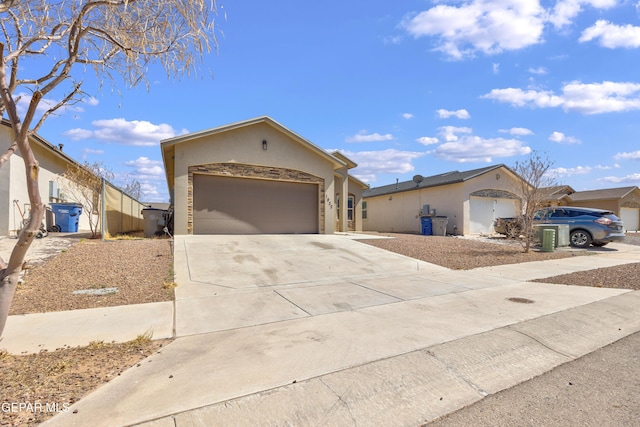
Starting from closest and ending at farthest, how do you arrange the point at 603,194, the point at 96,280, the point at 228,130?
the point at 96,280 → the point at 228,130 → the point at 603,194

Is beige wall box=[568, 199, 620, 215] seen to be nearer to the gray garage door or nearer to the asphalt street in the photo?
the gray garage door

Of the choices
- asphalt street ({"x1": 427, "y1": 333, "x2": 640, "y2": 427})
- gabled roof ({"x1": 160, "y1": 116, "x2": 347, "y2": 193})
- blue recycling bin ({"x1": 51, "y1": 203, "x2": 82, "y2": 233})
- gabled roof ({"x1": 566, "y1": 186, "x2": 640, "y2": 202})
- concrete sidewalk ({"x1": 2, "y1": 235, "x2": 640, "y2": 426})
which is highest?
gabled roof ({"x1": 160, "y1": 116, "x2": 347, "y2": 193})

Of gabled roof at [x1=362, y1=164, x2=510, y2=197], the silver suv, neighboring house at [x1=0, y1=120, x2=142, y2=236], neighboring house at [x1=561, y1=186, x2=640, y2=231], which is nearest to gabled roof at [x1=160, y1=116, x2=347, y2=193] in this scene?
neighboring house at [x1=0, y1=120, x2=142, y2=236]

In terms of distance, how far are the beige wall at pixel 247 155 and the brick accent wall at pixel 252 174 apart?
110 mm

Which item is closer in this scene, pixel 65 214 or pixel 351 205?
pixel 65 214

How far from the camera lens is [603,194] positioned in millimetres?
31141

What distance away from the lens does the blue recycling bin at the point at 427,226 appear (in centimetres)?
2065

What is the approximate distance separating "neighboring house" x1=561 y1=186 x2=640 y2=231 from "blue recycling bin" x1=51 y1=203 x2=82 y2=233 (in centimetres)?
3450

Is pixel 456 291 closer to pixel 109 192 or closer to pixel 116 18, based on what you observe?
pixel 116 18

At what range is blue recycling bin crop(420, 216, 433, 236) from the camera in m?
20.6

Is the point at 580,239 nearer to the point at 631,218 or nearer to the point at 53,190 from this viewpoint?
the point at 631,218

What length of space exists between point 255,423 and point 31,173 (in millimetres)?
2988

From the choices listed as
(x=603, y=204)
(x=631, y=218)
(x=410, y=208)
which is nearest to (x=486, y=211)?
(x=410, y=208)

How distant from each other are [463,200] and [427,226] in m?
2.59
